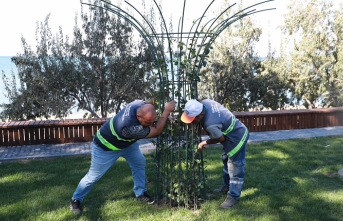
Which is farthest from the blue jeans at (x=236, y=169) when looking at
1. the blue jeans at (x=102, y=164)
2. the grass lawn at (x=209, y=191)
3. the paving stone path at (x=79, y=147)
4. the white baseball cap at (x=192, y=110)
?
the paving stone path at (x=79, y=147)

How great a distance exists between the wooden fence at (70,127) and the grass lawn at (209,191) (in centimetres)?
151

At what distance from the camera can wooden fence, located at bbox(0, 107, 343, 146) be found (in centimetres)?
789

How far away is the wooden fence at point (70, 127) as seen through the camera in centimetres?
789

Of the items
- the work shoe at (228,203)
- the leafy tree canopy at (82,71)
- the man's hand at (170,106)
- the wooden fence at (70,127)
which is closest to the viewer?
the man's hand at (170,106)

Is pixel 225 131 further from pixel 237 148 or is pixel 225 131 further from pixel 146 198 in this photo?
pixel 146 198

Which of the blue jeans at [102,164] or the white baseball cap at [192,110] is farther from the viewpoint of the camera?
→ the blue jeans at [102,164]

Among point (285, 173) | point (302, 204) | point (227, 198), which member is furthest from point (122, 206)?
point (285, 173)

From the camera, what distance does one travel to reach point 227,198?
435cm

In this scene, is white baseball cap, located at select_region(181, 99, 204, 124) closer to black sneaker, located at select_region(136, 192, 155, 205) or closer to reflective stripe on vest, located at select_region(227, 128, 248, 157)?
reflective stripe on vest, located at select_region(227, 128, 248, 157)

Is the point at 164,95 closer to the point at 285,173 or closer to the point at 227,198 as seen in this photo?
the point at 227,198

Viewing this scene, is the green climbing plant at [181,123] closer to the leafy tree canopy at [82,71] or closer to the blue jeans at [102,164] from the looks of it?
the blue jeans at [102,164]

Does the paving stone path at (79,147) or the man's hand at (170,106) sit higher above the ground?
the man's hand at (170,106)

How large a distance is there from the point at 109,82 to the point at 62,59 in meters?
1.50

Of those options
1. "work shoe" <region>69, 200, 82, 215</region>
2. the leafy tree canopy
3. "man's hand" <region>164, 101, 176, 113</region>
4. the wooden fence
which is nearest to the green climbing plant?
"man's hand" <region>164, 101, 176, 113</region>
